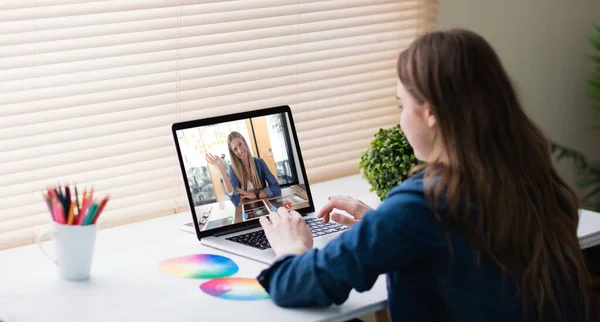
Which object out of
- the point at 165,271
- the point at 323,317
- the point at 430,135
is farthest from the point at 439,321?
the point at 165,271

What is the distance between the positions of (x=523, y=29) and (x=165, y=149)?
4.49ft

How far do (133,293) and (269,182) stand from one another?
49cm

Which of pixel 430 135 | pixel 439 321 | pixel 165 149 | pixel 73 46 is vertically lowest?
pixel 439 321

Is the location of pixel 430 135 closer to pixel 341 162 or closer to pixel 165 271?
pixel 165 271

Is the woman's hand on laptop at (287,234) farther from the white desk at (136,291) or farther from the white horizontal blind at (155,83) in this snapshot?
the white horizontal blind at (155,83)

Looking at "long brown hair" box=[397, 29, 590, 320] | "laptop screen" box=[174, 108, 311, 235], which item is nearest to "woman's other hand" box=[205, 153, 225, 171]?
"laptop screen" box=[174, 108, 311, 235]

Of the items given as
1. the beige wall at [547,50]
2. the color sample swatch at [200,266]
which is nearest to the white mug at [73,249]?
the color sample swatch at [200,266]

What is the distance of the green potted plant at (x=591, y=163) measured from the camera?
2.82 m

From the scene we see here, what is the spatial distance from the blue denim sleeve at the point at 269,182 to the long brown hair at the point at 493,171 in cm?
59

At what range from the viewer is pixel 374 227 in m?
1.25

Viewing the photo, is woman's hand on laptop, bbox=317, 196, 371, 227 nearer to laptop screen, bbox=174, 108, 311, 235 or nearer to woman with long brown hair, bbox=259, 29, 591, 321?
laptop screen, bbox=174, 108, 311, 235

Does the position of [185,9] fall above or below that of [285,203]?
above

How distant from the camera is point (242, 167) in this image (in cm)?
182

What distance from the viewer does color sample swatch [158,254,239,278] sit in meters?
1.56
